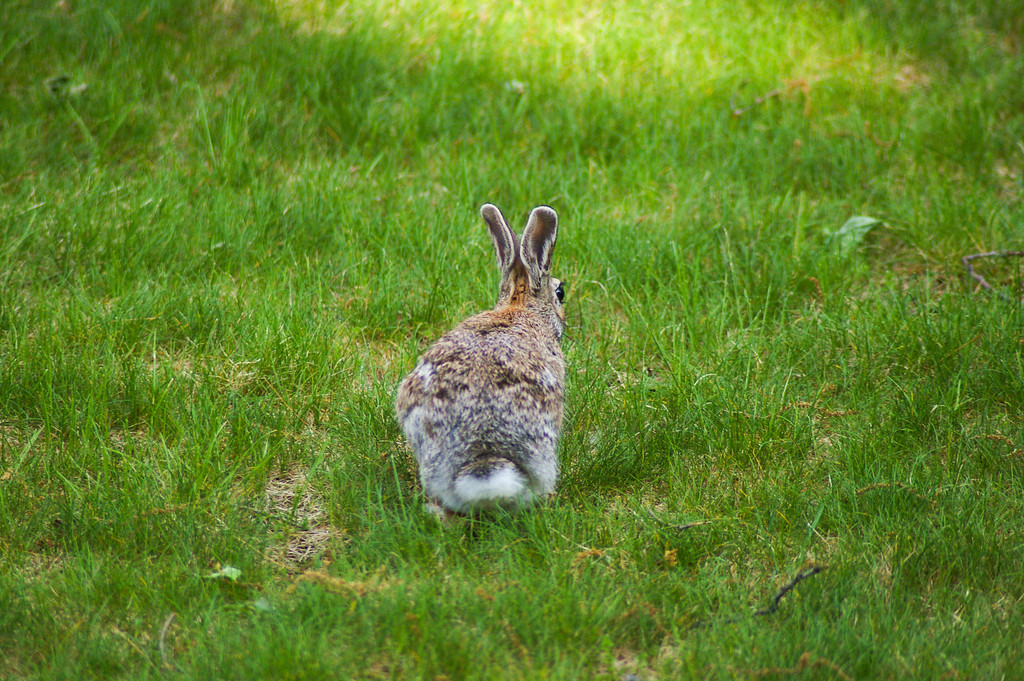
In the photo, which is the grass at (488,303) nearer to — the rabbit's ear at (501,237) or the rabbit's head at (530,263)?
the rabbit's head at (530,263)

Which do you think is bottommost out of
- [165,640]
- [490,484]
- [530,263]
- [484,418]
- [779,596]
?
[165,640]

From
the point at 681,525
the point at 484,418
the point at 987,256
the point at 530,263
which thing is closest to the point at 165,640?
the point at 484,418

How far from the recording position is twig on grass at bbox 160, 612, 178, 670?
9.57ft

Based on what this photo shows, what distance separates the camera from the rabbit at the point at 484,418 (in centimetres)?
350

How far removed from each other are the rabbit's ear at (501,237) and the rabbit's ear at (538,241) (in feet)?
0.24

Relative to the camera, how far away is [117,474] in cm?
376

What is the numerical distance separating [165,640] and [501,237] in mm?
2486

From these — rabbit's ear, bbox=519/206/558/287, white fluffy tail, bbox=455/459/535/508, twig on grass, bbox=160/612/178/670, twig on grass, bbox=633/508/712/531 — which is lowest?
twig on grass, bbox=160/612/178/670

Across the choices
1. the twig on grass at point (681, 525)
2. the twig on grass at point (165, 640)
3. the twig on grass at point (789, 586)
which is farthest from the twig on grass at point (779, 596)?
the twig on grass at point (165, 640)

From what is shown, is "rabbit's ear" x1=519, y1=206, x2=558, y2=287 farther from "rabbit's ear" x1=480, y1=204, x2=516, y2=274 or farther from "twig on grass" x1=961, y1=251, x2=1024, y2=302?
"twig on grass" x1=961, y1=251, x2=1024, y2=302

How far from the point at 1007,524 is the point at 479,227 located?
10.9 ft

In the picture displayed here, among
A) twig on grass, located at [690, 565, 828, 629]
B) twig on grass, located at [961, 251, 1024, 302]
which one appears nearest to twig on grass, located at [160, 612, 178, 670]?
twig on grass, located at [690, 565, 828, 629]

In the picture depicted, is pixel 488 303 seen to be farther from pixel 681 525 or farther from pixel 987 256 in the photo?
pixel 987 256

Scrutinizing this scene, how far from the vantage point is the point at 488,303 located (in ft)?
16.8
